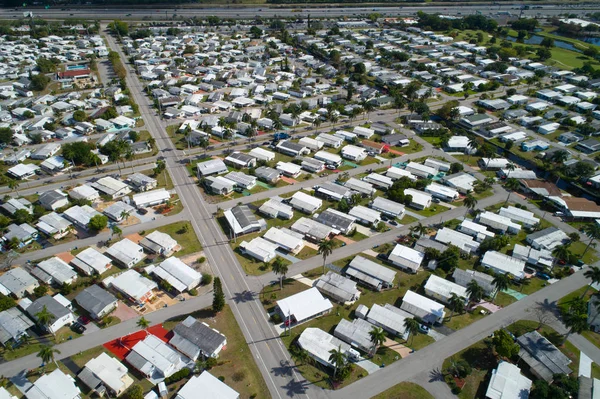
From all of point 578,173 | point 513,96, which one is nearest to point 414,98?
point 513,96

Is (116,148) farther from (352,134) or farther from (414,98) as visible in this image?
(414,98)

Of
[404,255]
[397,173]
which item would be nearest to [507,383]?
[404,255]

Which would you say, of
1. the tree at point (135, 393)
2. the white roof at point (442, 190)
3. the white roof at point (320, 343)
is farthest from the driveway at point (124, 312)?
the white roof at point (442, 190)

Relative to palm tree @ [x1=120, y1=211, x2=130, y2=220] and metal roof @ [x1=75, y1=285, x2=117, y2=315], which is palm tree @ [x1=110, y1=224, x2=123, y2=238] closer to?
palm tree @ [x1=120, y1=211, x2=130, y2=220]

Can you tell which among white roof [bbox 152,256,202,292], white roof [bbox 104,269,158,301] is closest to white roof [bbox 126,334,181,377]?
white roof [bbox 104,269,158,301]

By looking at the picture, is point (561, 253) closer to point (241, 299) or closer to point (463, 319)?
point (463, 319)

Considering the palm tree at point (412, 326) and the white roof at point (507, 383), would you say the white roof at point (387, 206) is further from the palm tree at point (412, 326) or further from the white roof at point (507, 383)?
the white roof at point (507, 383)

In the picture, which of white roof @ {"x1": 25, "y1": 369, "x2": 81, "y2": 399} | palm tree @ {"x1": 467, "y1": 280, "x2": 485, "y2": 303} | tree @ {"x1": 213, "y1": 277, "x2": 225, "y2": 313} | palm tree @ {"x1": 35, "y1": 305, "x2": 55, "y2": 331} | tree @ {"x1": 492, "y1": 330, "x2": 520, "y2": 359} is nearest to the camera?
white roof @ {"x1": 25, "y1": 369, "x2": 81, "y2": 399}
